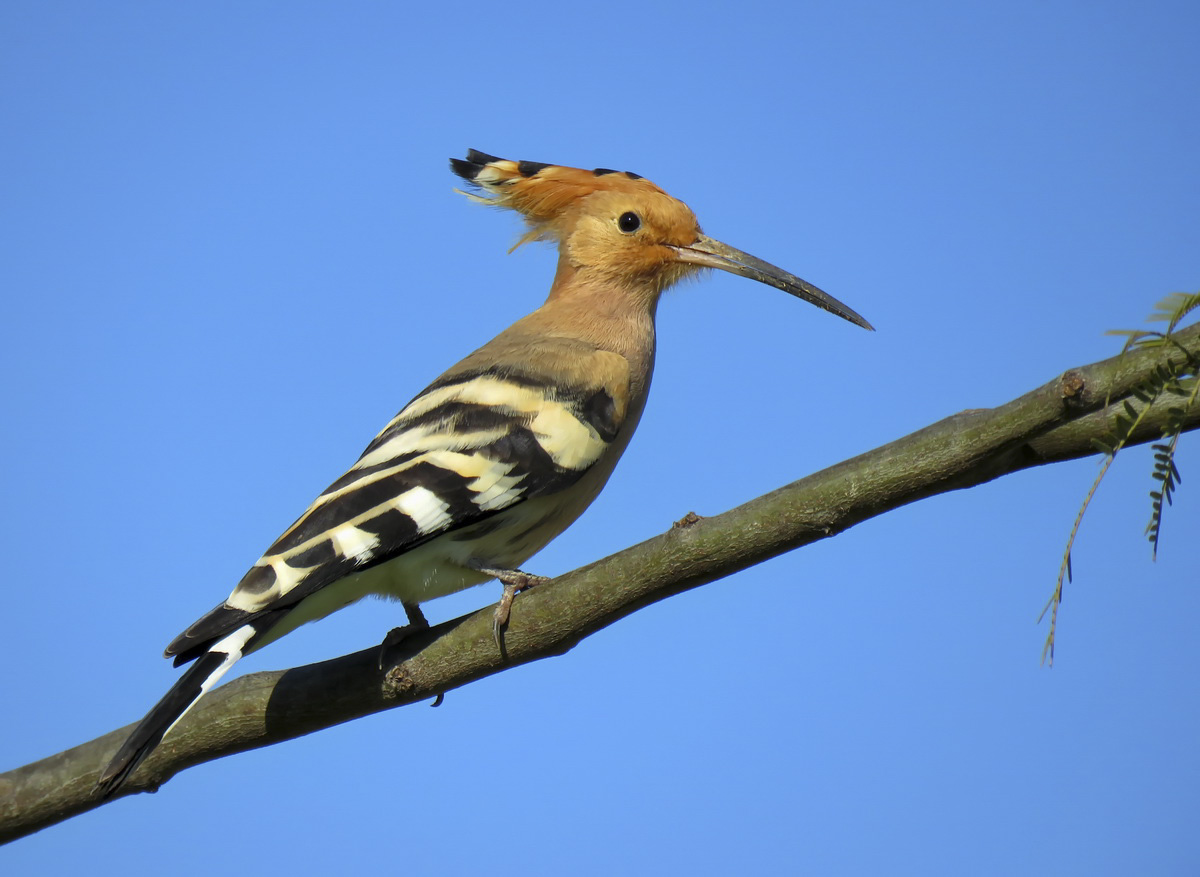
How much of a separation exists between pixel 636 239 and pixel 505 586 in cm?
134

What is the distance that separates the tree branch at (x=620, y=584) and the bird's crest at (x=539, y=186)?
159 centimetres

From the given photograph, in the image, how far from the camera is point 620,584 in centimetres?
187

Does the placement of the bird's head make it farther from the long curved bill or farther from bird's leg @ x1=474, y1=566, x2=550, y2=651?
bird's leg @ x1=474, y1=566, x2=550, y2=651

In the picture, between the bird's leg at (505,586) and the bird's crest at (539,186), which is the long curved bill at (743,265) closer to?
the bird's crest at (539,186)

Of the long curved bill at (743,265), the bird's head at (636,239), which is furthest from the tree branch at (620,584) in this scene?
the long curved bill at (743,265)

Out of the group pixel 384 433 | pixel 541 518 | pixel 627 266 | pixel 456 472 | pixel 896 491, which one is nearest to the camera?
pixel 896 491

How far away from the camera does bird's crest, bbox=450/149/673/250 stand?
132 inches

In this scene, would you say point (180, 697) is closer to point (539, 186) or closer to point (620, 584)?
point (620, 584)

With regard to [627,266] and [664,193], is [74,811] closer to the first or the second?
[627,266]

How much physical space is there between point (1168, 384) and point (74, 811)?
1.96 meters

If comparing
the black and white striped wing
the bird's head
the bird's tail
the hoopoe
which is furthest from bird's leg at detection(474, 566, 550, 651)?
the bird's head

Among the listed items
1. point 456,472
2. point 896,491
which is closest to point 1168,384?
point 896,491

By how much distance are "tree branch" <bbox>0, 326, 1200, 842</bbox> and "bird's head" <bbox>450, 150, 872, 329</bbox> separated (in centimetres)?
140

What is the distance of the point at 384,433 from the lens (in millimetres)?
2746
